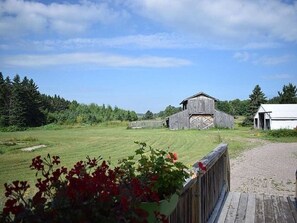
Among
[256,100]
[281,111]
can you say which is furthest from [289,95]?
[281,111]

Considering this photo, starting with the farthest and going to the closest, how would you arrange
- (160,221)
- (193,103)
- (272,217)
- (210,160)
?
(193,103), (272,217), (210,160), (160,221)

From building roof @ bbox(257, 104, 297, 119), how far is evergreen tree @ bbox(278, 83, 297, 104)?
1821cm

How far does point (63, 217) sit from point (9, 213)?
0.28m

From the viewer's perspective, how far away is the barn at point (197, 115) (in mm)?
50562

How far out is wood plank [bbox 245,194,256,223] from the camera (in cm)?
522

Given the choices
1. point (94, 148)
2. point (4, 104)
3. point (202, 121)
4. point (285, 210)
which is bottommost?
point (94, 148)

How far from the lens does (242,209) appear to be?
19.1ft

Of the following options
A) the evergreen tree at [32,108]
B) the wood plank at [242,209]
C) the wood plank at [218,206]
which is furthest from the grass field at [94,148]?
the evergreen tree at [32,108]

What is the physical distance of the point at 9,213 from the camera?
1623mm

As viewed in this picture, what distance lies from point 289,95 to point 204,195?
6426 cm

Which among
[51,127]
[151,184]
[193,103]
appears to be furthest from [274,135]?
[51,127]

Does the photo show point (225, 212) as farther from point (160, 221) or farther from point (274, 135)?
point (274, 135)

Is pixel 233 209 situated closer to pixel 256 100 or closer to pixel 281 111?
pixel 281 111

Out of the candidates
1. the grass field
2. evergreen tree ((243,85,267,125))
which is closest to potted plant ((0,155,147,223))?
the grass field
